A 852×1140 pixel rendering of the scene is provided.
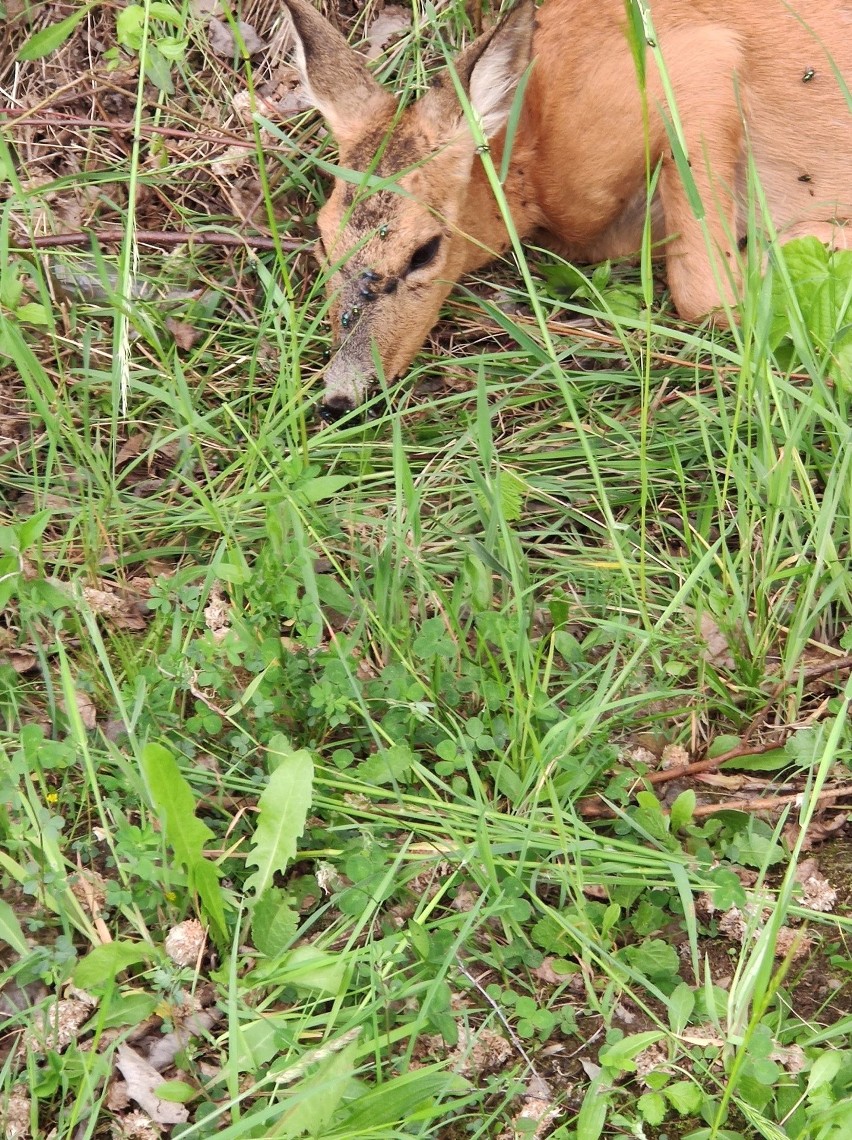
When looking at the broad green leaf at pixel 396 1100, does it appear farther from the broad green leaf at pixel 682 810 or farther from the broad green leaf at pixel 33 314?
the broad green leaf at pixel 33 314

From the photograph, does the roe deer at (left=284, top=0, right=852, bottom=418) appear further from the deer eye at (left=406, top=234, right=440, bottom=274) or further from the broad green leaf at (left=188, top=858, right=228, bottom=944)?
the broad green leaf at (left=188, top=858, right=228, bottom=944)

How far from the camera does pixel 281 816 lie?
8.42ft

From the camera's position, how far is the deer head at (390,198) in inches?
153

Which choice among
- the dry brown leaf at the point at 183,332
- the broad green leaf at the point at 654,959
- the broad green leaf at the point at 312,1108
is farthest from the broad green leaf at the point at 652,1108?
the dry brown leaf at the point at 183,332

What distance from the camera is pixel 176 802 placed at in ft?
7.97

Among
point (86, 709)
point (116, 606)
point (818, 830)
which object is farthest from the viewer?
point (116, 606)

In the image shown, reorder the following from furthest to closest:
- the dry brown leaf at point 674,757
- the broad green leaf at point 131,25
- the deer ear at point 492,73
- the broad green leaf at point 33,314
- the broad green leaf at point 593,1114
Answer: the broad green leaf at point 131,25, the broad green leaf at point 33,314, the deer ear at point 492,73, the dry brown leaf at point 674,757, the broad green leaf at point 593,1114

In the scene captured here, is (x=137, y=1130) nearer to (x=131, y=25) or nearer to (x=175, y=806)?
(x=175, y=806)

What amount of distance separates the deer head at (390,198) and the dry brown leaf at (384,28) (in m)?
0.65

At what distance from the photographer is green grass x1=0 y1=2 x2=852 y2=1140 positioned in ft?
7.58

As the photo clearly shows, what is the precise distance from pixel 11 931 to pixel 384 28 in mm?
3822

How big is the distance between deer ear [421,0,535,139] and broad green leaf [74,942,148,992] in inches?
97.5

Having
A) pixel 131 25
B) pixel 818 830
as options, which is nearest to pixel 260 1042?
pixel 818 830

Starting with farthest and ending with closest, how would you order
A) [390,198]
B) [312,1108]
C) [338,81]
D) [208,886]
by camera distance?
1. [338,81]
2. [390,198]
3. [208,886]
4. [312,1108]
